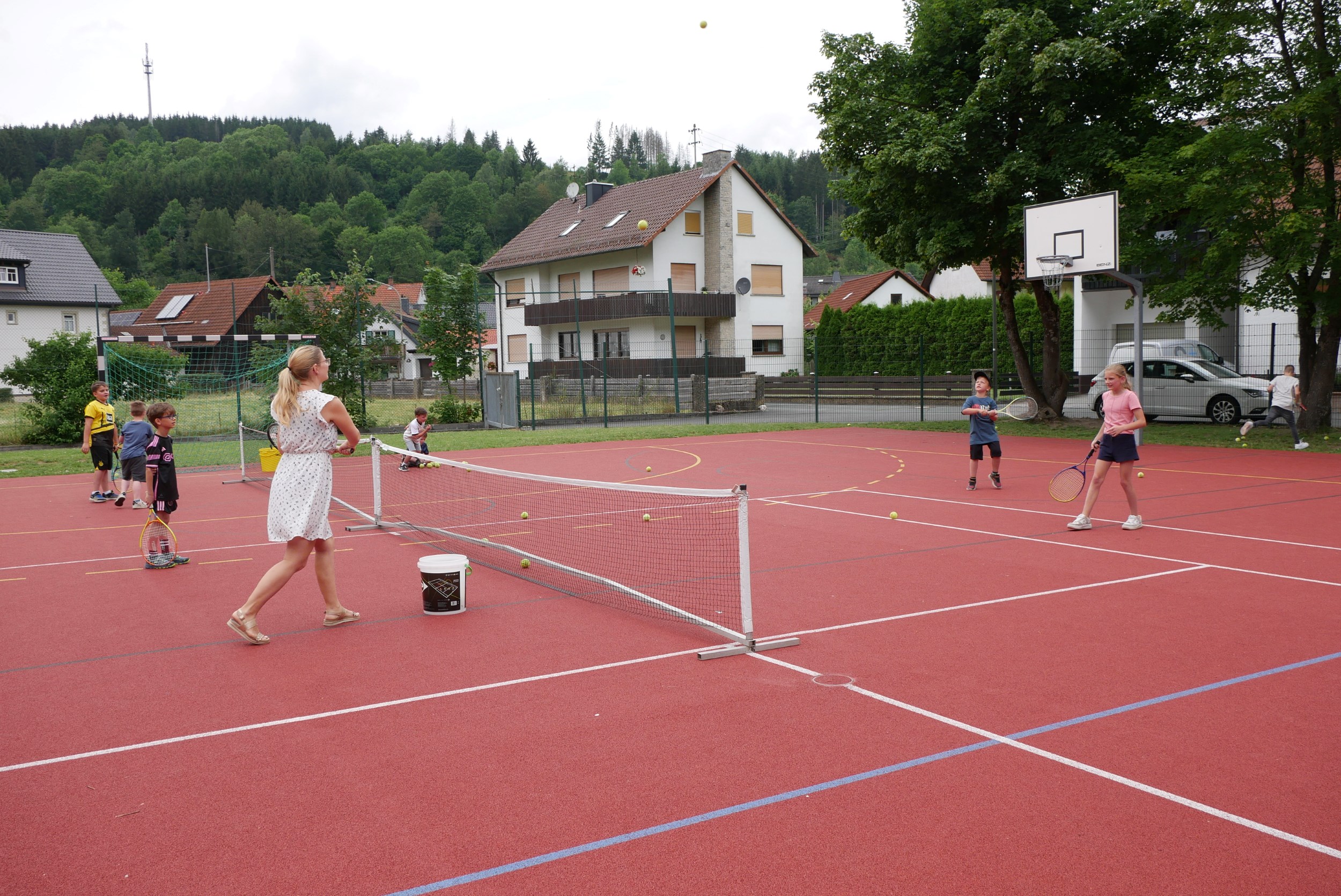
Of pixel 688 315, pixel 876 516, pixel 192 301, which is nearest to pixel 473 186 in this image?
pixel 192 301

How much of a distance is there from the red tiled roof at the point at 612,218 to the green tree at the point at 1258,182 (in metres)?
26.1

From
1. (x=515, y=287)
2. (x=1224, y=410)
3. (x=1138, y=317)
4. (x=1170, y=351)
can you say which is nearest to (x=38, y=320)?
(x=515, y=287)

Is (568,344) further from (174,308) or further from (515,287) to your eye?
(174,308)

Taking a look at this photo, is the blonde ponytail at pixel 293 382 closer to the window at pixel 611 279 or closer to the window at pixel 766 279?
the window at pixel 611 279

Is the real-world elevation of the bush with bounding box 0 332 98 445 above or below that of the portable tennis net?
above

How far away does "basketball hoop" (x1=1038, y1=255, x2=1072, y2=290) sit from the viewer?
2009 centimetres

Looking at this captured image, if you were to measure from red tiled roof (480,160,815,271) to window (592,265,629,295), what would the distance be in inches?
47.8

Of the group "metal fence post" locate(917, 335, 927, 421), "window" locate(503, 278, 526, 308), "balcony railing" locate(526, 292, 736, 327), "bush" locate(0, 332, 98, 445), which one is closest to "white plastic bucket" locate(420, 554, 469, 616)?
"bush" locate(0, 332, 98, 445)

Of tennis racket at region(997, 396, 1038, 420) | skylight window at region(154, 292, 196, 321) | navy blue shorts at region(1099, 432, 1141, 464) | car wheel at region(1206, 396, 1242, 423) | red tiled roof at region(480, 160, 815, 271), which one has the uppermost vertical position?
red tiled roof at region(480, 160, 815, 271)

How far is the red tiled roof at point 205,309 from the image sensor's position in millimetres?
61938

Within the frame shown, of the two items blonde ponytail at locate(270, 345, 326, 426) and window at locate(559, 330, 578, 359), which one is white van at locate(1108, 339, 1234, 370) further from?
window at locate(559, 330, 578, 359)

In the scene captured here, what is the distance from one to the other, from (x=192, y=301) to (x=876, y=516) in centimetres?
6600

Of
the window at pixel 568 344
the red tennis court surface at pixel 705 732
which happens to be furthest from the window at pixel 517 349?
the red tennis court surface at pixel 705 732

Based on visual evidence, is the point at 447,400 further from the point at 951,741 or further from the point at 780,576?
the point at 951,741
